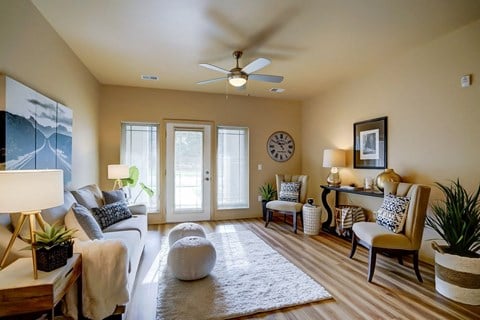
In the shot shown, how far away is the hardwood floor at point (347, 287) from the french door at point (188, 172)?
1.31 metres

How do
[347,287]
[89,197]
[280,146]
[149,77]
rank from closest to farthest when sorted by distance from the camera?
[347,287] < [89,197] < [149,77] < [280,146]

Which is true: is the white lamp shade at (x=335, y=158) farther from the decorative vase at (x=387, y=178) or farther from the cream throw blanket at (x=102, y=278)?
the cream throw blanket at (x=102, y=278)

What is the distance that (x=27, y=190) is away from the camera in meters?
1.46

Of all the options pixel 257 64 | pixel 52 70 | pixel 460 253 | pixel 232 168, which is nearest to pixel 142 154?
pixel 232 168

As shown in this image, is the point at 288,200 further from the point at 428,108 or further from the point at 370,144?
the point at 428,108

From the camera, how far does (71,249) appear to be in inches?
68.1

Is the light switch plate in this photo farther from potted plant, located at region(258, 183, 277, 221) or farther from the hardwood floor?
potted plant, located at region(258, 183, 277, 221)

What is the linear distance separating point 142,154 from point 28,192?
12.0ft

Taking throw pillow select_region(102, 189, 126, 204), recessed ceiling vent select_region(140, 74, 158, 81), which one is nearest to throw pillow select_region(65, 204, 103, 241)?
throw pillow select_region(102, 189, 126, 204)

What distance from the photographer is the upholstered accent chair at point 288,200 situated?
4.51 m

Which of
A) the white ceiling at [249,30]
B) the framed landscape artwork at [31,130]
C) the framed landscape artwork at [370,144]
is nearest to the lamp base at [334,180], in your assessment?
the framed landscape artwork at [370,144]

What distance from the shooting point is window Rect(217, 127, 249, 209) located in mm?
5496

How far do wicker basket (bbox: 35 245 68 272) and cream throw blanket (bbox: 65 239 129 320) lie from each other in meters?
0.26

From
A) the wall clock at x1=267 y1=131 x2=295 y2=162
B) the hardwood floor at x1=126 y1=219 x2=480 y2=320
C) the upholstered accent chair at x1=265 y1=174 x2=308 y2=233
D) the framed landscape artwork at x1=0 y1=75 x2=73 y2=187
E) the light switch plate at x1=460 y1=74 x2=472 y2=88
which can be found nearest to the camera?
the framed landscape artwork at x1=0 y1=75 x2=73 y2=187
